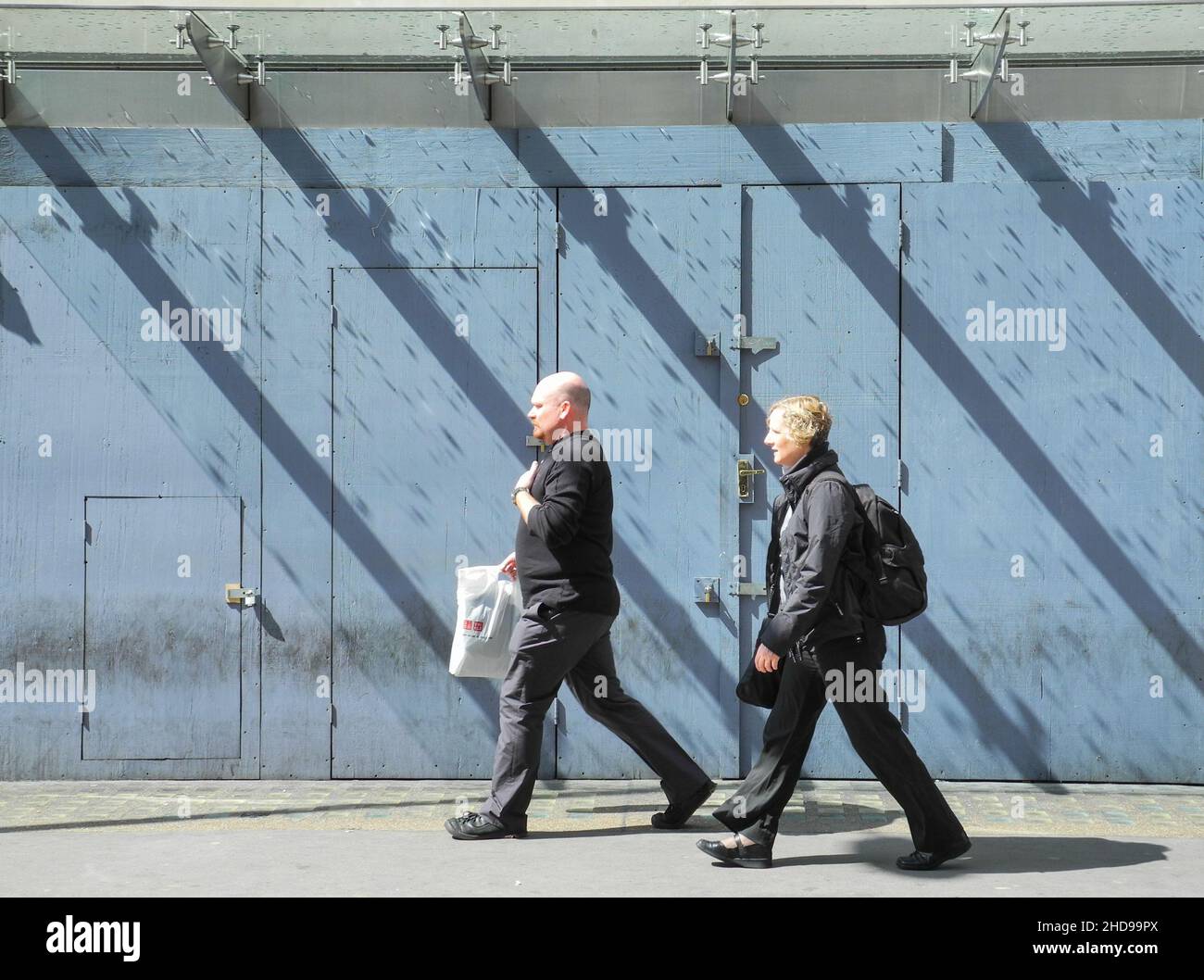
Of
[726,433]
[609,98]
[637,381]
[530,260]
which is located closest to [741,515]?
[726,433]

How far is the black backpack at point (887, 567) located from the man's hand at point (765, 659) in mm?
→ 412

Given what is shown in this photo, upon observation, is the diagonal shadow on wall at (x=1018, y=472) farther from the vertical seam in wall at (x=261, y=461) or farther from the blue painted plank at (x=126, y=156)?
the blue painted plank at (x=126, y=156)

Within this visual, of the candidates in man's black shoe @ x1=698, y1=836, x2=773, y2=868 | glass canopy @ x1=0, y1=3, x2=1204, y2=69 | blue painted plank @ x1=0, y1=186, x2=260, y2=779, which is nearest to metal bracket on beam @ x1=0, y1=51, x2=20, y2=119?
glass canopy @ x1=0, y1=3, x2=1204, y2=69

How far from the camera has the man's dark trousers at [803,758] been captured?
572cm

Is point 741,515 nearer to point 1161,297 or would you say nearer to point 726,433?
point 726,433

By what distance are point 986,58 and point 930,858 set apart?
4.12m

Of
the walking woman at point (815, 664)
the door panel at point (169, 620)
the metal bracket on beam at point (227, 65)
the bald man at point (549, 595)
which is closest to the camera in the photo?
the walking woman at point (815, 664)

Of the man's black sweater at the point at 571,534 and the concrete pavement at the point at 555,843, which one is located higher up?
the man's black sweater at the point at 571,534

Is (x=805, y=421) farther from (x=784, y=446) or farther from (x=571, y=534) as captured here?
(x=571, y=534)

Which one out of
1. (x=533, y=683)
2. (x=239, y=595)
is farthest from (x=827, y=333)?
(x=239, y=595)

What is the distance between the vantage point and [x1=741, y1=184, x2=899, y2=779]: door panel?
7531 mm

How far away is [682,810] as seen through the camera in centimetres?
644

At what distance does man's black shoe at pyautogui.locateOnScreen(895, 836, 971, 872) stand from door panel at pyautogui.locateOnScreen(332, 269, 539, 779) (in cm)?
256

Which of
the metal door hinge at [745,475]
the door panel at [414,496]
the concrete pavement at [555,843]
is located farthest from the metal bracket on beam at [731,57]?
the concrete pavement at [555,843]
